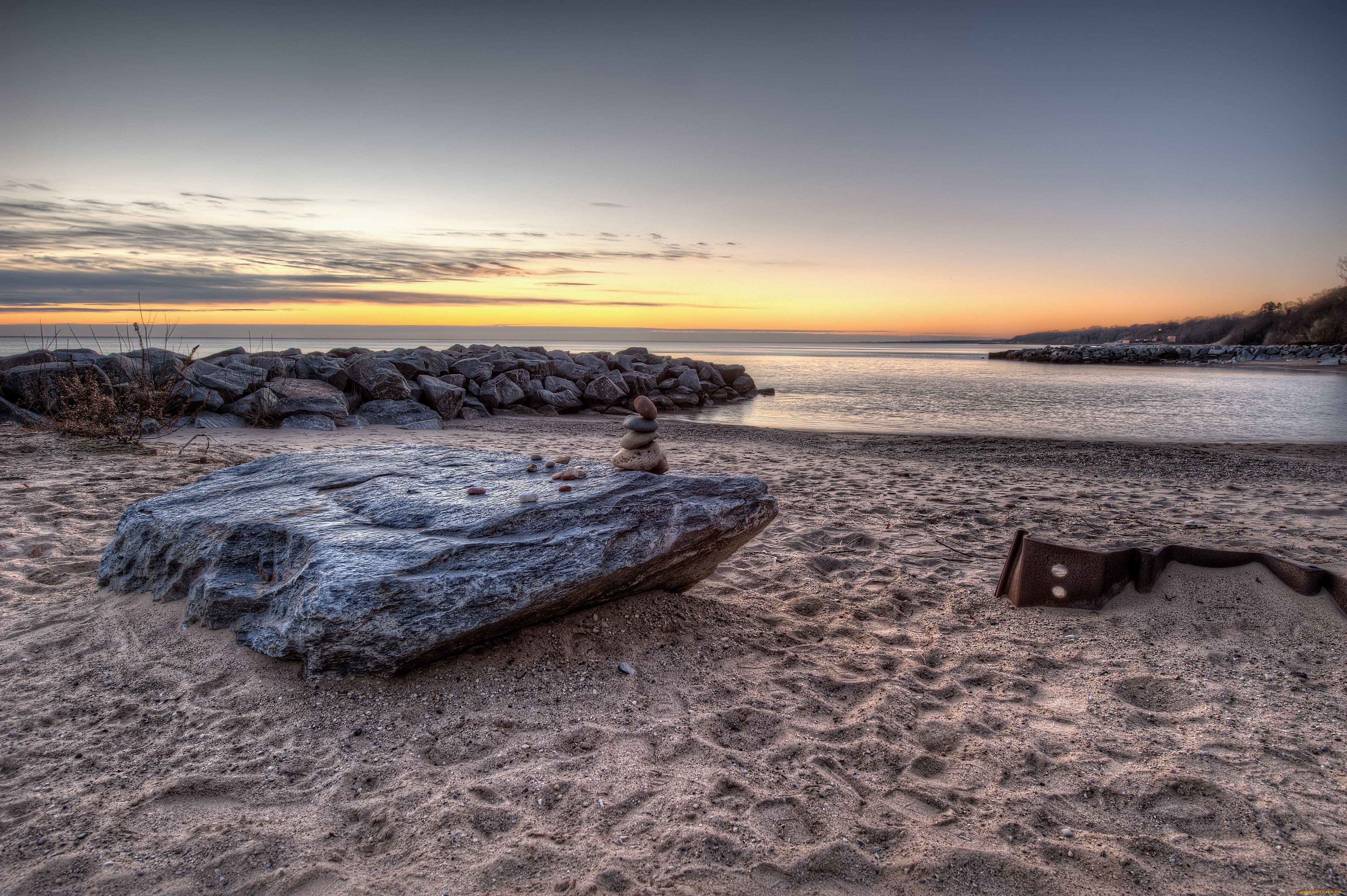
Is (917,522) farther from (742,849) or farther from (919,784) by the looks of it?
(742,849)

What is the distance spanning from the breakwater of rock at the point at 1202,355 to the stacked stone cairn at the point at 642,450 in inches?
1929

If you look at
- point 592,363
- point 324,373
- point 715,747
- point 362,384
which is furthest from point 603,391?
point 715,747

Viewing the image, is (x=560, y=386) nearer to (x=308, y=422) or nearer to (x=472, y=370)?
(x=472, y=370)

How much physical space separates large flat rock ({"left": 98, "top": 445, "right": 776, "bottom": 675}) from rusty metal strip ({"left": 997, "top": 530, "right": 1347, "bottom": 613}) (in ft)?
6.22

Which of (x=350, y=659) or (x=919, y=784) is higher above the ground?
(x=350, y=659)

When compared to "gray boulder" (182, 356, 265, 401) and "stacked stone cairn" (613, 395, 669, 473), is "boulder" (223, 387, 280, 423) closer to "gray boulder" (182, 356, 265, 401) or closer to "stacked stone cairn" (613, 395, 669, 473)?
"gray boulder" (182, 356, 265, 401)

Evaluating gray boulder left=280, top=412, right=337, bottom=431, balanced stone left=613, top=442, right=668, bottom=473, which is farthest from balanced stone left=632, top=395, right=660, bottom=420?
gray boulder left=280, top=412, right=337, bottom=431

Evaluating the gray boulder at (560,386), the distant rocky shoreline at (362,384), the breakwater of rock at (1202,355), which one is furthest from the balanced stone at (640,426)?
the breakwater of rock at (1202,355)

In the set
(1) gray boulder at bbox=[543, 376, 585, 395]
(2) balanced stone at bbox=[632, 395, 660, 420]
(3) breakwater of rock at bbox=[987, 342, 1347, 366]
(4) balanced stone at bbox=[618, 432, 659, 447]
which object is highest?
(3) breakwater of rock at bbox=[987, 342, 1347, 366]

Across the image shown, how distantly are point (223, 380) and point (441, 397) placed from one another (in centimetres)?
399

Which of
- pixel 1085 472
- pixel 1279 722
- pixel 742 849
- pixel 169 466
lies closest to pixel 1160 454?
pixel 1085 472

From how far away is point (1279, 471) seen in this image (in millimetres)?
8773

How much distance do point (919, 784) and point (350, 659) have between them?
2.54m

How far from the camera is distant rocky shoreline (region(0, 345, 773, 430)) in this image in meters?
10.6
